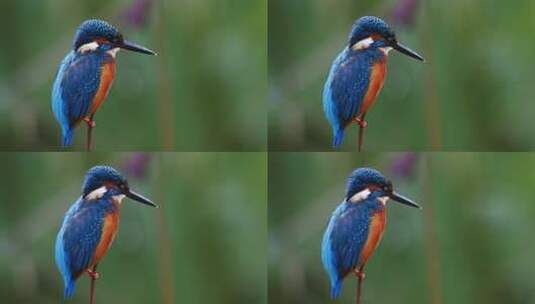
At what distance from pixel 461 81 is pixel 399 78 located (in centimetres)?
14

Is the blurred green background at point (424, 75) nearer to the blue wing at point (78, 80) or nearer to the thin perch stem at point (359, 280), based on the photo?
the thin perch stem at point (359, 280)

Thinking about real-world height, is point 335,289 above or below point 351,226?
below

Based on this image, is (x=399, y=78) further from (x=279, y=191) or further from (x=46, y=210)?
(x=46, y=210)

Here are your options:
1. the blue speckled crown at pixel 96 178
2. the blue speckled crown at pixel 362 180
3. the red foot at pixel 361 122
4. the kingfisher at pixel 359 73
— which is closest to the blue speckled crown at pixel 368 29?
the kingfisher at pixel 359 73

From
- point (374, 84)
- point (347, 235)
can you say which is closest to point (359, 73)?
point (374, 84)

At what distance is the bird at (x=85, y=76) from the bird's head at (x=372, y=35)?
1.78ft

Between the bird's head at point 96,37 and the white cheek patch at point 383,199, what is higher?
the bird's head at point 96,37

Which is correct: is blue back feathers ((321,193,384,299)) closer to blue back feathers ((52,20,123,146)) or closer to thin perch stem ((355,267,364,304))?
thin perch stem ((355,267,364,304))

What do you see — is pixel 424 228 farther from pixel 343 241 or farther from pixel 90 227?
pixel 90 227

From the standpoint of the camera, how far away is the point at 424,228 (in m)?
2.34

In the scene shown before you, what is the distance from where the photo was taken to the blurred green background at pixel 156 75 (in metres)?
2.32

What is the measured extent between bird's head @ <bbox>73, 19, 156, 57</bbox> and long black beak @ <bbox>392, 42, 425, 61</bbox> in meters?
0.63

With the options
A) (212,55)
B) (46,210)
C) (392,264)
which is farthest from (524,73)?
(46,210)

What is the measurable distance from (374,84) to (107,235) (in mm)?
702
